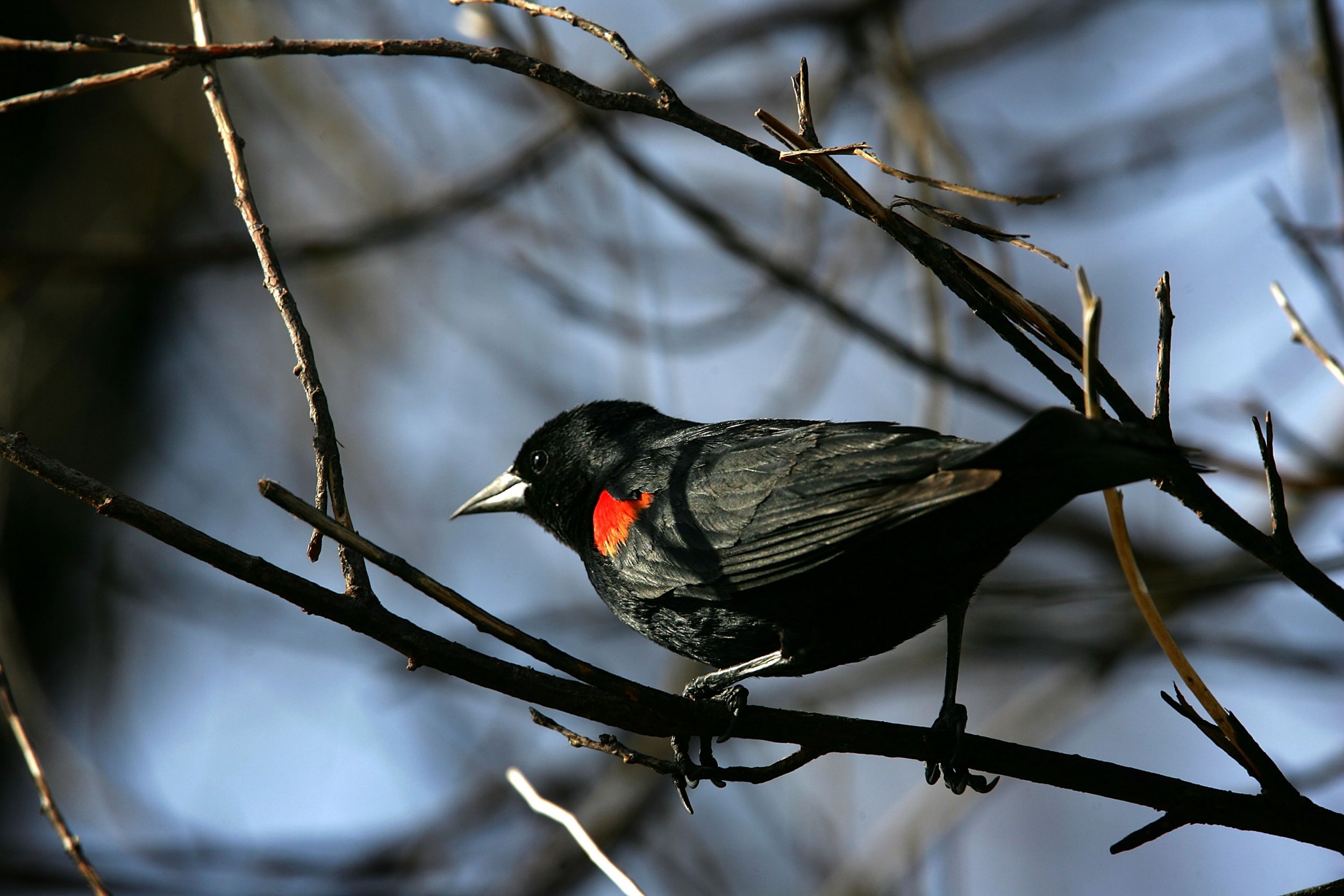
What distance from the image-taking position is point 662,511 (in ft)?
10.8

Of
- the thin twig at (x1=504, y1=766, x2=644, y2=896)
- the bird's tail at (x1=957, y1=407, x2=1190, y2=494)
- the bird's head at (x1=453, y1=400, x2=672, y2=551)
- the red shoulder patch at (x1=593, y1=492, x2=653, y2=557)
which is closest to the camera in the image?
the bird's tail at (x1=957, y1=407, x2=1190, y2=494)

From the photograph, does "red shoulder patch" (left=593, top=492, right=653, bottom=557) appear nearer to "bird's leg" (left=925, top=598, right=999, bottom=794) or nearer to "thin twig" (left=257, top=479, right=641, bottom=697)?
"bird's leg" (left=925, top=598, right=999, bottom=794)

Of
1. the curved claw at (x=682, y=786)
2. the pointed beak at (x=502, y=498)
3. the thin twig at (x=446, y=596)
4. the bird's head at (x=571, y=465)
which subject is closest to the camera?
the thin twig at (x=446, y=596)

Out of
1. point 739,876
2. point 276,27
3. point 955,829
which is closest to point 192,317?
point 276,27

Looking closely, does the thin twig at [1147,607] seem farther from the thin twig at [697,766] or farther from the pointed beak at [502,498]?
the pointed beak at [502,498]

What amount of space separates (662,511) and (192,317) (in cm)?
553

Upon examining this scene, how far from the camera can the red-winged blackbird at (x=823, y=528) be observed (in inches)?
93.6

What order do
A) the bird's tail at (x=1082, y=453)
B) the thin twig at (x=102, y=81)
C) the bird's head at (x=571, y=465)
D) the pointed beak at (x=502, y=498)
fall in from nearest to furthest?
the bird's tail at (x=1082, y=453)
the thin twig at (x=102, y=81)
the bird's head at (x=571, y=465)
the pointed beak at (x=502, y=498)

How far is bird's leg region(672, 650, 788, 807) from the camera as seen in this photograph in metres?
2.52

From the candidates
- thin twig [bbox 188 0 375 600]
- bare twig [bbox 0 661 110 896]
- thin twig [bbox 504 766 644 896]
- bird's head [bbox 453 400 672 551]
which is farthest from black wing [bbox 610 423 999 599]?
bare twig [bbox 0 661 110 896]

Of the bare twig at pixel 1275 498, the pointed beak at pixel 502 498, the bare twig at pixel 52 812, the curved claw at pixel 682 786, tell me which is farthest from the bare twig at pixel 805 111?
the pointed beak at pixel 502 498

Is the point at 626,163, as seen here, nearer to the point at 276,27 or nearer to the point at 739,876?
the point at 276,27

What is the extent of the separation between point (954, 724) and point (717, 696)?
0.60m

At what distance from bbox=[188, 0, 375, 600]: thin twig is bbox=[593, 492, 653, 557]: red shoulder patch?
4.00ft
